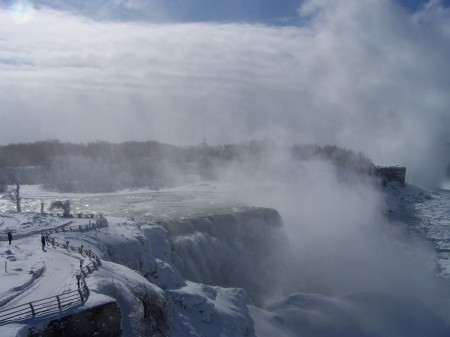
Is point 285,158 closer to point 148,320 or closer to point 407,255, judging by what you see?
point 407,255

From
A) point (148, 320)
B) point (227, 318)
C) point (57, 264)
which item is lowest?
point (227, 318)

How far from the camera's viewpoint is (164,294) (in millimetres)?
17391

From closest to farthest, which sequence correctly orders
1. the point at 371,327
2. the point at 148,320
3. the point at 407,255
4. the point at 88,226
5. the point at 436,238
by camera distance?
the point at 148,320, the point at 88,226, the point at 371,327, the point at 407,255, the point at 436,238

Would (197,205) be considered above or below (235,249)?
above

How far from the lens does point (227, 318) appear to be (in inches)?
806

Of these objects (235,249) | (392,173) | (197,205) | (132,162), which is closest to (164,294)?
(235,249)

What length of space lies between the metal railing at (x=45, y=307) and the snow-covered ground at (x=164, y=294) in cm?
29

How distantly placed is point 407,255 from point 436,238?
6.01m

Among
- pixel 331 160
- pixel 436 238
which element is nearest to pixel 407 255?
pixel 436 238

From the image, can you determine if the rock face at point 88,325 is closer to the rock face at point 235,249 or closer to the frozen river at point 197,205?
the rock face at point 235,249

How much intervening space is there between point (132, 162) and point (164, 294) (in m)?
77.5

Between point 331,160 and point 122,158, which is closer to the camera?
point 331,160

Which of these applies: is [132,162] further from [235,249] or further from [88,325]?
[88,325]

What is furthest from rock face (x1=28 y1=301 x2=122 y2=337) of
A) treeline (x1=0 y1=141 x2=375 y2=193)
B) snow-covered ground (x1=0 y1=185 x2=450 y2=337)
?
treeline (x1=0 y1=141 x2=375 y2=193)
